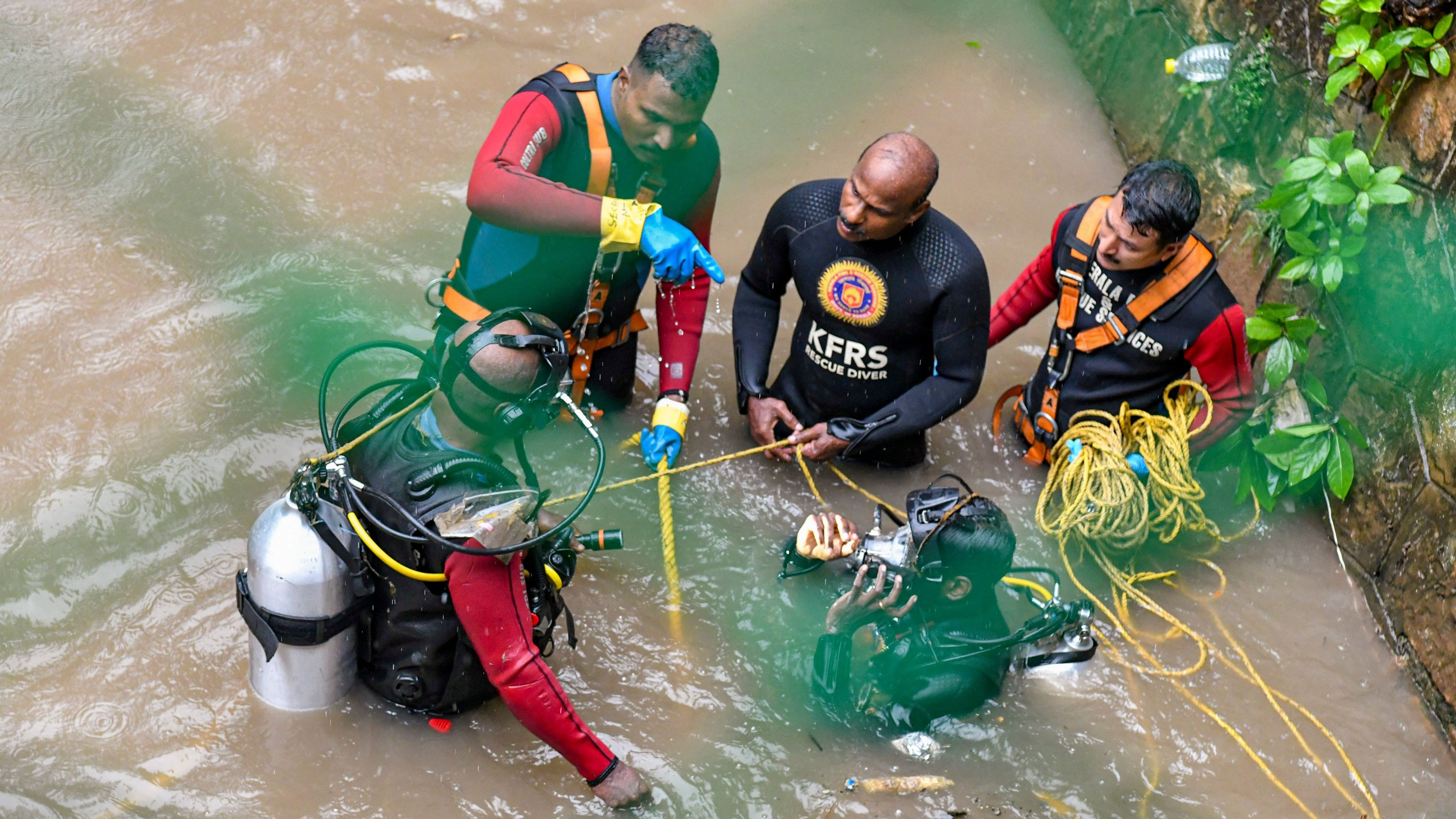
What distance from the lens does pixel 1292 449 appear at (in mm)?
3943

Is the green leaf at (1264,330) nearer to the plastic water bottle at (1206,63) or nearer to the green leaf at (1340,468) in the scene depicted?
the green leaf at (1340,468)

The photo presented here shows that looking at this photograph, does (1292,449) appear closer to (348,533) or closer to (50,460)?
(348,533)

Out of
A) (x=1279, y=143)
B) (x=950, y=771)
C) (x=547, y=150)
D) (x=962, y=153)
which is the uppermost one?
(x=547, y=150)

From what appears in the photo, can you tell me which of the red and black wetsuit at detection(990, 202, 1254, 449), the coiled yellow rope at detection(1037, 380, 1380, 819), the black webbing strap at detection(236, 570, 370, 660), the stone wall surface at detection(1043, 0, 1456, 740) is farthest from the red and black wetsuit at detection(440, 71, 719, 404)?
the stone wall surface at detection(1043, 0, 1456, 740)

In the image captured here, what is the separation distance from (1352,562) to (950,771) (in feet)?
5.94

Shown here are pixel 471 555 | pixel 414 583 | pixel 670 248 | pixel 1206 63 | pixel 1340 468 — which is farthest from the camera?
pixel 1206 63

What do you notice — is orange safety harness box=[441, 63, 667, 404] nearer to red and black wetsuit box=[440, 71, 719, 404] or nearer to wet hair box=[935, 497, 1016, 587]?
red and black wetsuit box=[440, 71, 719, 404]

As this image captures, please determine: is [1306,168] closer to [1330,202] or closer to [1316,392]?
[1330,202]

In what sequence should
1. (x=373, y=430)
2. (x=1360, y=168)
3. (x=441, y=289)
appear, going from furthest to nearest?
(x=441, y=289), (x=1360, y=168), (x=373, y=430)

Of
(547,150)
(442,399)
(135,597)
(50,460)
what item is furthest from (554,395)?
(50,460)

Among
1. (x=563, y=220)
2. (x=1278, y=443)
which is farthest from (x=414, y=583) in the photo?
(x=1278, y=443)

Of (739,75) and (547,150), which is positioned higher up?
(547,150)

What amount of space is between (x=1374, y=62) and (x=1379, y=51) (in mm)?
60

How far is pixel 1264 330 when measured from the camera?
155 inches
